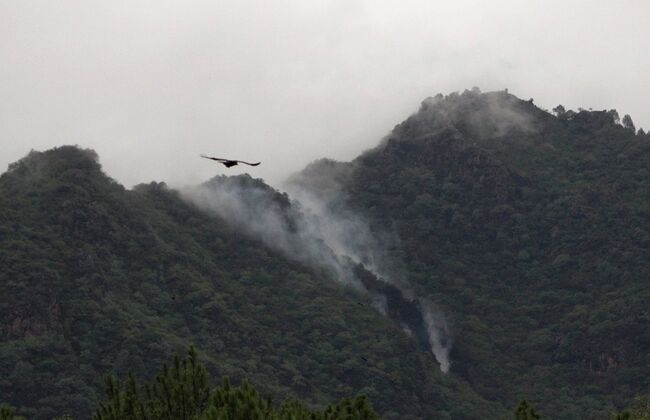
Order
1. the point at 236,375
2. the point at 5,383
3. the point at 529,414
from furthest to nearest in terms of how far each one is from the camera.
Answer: the point at 236,375
the point at 5,383
the point at 529,414

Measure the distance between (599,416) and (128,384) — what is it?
4598 inches

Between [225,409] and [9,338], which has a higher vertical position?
[9,338]

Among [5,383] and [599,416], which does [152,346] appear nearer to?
[5,383]

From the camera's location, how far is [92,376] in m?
194

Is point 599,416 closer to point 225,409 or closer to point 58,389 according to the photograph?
point 58,389

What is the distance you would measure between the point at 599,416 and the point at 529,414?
112453 millimetres

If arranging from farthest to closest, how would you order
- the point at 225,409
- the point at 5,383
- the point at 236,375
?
1. the point at 236,375
2. the point at 5,383
3. the point at 225,409

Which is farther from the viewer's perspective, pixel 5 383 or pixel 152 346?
pixel 152 346

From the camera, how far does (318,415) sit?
279 ft

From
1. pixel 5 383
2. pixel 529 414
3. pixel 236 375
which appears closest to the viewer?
pixel 529 414

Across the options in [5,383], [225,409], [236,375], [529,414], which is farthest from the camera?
[236,375]

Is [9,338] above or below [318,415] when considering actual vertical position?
above

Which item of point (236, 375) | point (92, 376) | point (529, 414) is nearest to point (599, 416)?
point (236, 375)

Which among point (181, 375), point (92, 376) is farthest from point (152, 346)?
point (181, 375)
